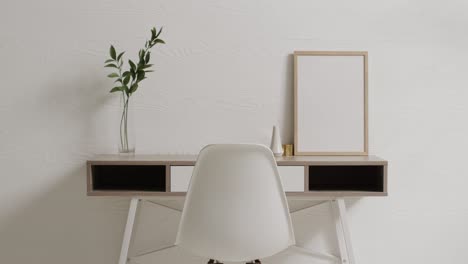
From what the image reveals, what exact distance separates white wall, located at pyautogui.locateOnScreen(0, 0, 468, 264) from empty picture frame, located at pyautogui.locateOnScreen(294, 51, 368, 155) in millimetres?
72

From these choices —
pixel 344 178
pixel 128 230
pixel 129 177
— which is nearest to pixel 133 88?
pixel 129 177

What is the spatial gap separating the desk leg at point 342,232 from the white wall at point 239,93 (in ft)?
0.29

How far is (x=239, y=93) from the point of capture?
2352mm

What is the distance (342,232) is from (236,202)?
930 millimetres

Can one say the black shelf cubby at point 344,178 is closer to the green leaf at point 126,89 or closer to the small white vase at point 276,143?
the small white vase at point 276,143

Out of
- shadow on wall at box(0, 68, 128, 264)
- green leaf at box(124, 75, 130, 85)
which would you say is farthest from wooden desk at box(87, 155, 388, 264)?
green leaf at box(124, 75, 130, 85)

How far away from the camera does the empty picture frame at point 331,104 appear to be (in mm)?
2293

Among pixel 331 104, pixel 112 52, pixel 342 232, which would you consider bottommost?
pixel 342 232

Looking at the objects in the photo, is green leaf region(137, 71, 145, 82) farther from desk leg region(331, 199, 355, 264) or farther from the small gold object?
desk leg region(331, 199, 355, 264)

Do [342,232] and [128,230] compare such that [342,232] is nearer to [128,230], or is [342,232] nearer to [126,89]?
[128,230]

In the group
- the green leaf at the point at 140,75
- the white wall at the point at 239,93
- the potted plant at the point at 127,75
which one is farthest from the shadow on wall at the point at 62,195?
the green leaf at the point at 140,75

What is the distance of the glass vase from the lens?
7.43 feet

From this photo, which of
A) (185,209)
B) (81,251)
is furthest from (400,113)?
(81,251)

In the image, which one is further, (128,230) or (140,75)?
(140,75)
